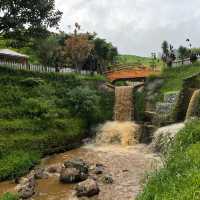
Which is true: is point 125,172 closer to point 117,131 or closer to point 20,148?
point 20,148

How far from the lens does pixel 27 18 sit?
3203cm

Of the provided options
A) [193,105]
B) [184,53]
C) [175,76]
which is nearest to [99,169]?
[193,105]

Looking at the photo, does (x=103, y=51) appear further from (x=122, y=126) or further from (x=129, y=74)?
(x=122, y=126)

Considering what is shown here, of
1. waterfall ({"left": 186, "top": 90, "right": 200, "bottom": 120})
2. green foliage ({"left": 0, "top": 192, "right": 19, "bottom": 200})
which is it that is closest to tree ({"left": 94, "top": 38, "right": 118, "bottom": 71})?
waterfall ({"left": 186, "top": 90, "right": 200, "bottom": 120})

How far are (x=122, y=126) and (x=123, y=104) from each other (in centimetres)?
335

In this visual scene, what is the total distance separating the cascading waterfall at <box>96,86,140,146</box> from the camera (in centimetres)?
2994

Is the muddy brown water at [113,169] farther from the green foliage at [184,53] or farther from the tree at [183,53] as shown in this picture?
the green foliage at [184,53]

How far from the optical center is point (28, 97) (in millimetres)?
29906

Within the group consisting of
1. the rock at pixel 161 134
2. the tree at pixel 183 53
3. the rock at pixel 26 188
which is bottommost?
the rock at pixel 26 188

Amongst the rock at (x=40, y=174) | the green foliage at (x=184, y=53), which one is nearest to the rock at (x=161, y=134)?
the rock at (x=40, y=174)

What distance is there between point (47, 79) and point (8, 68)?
3.44 m

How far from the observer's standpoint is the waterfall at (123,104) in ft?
112

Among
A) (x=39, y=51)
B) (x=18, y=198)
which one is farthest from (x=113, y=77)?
(x=18, y=198)

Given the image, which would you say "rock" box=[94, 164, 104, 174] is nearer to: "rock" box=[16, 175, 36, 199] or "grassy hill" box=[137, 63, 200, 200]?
"rock" box=[16, 175, 36, 199]
